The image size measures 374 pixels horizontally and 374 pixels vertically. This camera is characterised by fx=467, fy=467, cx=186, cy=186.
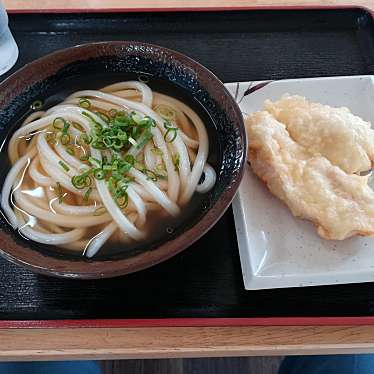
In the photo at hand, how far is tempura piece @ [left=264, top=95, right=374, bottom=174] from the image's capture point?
140 cm

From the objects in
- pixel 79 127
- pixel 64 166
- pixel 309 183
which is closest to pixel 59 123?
pixel 79 127

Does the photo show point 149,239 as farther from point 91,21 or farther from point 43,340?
point 91,21

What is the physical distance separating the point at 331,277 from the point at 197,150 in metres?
0.54

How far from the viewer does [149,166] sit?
1410 millimetres

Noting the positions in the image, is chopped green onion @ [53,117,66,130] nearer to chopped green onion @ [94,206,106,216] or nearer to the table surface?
chopped green onion @ [94,206,106,216]

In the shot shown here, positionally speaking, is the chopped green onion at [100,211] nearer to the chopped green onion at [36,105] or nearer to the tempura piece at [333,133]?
the chopped green onion at [36,105]

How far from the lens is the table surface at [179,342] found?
1.23 m

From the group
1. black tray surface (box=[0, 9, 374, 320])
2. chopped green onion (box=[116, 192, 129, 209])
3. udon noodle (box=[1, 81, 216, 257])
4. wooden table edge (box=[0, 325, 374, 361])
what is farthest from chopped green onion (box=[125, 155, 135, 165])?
wooden table edge (box=[0, 325, 374, 361])

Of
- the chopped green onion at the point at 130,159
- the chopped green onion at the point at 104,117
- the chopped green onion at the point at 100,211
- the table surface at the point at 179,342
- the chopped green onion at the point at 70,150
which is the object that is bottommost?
the table surface at the point at 179,342

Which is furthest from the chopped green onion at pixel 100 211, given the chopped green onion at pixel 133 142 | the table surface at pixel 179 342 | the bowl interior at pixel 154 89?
the table surface at pixel 179 342

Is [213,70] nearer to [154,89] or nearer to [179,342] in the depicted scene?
[154,89]

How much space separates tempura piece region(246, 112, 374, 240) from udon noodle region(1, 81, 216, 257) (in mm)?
172

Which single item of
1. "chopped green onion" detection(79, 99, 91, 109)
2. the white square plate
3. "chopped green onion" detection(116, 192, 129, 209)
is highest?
"chopped green onion" detection(79, 99, 91, 109)

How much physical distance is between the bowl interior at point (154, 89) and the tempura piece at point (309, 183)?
0.14 meters
